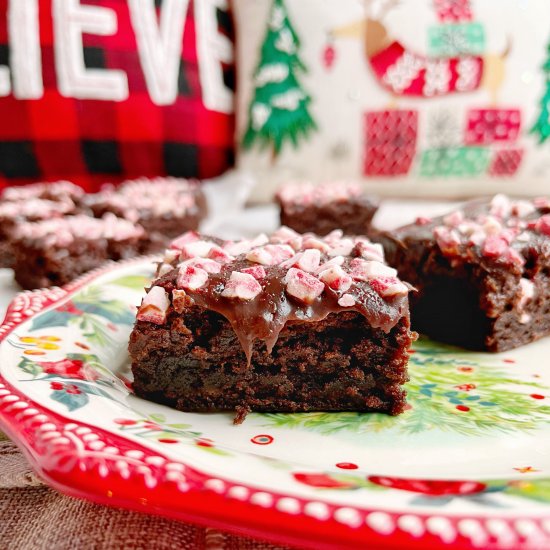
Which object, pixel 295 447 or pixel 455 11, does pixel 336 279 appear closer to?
pixel 295 447

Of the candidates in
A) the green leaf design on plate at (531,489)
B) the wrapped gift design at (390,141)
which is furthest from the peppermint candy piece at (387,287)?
the wrapped gift design at (390,141)

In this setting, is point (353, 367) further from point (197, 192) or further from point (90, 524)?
point (197, 192)

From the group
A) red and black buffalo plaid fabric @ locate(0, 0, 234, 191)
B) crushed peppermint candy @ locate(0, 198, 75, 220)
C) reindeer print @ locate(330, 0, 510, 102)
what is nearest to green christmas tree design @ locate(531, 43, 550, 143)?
reindeer print @ locate(330, 0, 510, 102)

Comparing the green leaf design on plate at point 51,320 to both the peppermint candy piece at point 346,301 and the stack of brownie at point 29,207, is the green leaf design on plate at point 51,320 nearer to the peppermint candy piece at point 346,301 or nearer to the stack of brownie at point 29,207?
the peppermint candy piece at point 346,301

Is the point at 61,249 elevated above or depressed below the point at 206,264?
below

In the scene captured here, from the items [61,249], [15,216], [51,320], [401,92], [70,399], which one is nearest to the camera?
[70,399]

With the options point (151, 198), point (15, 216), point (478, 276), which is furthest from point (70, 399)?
point (151, 198)

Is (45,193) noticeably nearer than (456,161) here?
Yes

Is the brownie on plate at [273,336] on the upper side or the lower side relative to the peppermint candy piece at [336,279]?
lower
